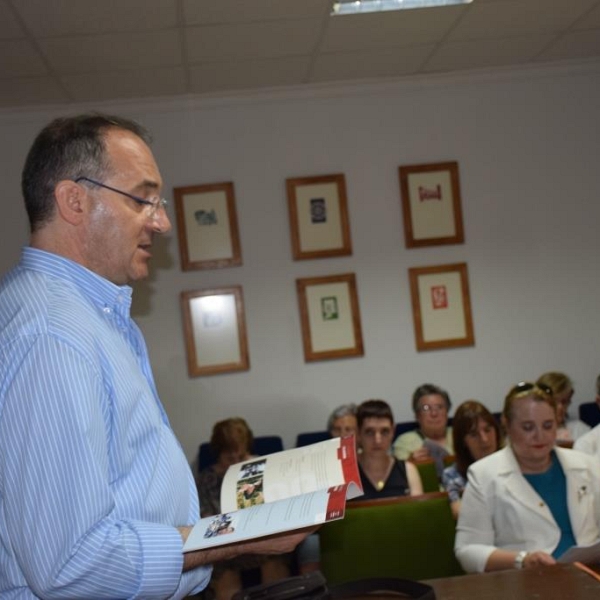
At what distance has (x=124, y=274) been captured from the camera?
1551mm

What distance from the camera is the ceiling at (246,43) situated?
14.4ft

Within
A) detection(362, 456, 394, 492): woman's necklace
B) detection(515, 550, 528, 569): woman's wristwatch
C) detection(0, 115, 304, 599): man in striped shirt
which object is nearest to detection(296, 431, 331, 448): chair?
detection(362, 456, 394, 492): woman's necklace

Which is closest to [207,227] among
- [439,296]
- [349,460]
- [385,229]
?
[385,229]

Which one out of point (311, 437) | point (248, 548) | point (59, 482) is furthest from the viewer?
point (311, 437)

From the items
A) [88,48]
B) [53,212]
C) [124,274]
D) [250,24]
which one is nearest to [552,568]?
[124,274]

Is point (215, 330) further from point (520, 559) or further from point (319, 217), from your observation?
point (520, 559)

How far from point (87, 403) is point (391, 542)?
6.54ft

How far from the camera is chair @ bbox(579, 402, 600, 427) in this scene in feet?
18.9

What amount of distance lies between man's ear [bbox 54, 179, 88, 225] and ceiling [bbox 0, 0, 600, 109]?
2923 mm

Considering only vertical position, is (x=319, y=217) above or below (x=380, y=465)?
above

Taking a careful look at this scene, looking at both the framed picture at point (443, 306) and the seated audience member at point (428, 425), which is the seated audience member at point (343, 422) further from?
the framed picture at point (443, 306)

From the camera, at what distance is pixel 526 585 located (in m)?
1.93

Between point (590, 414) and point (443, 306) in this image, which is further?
point (443, 306)

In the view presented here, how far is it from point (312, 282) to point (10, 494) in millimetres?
4822
